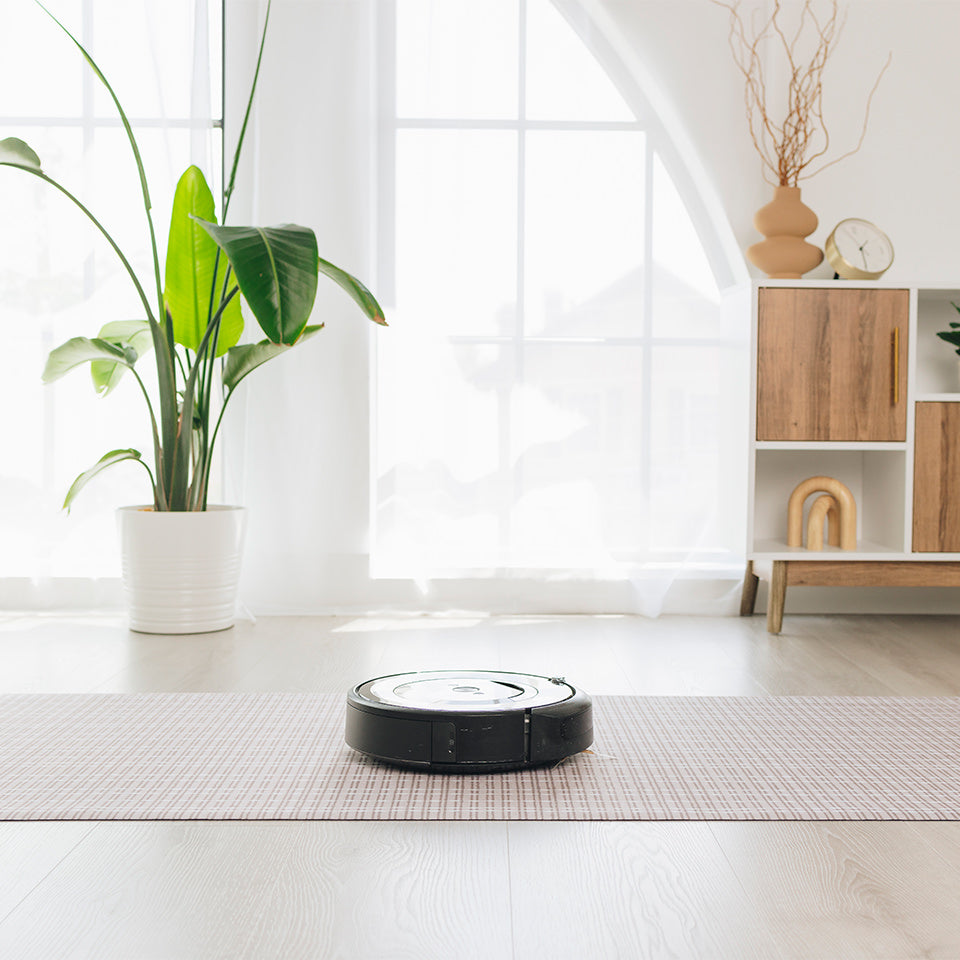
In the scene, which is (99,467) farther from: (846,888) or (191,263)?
(846,888)

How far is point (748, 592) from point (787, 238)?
0.97 meters

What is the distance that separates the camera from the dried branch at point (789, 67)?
→ 3.00 m

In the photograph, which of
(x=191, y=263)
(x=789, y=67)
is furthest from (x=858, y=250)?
(x=191, y=263)

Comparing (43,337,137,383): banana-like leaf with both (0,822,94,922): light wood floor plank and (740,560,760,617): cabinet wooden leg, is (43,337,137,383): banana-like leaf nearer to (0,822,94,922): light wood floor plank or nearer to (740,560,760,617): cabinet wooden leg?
(0,822,94,922): light wood floor plank

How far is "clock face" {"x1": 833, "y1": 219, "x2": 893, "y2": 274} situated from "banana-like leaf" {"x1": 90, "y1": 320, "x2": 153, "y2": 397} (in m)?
1.85

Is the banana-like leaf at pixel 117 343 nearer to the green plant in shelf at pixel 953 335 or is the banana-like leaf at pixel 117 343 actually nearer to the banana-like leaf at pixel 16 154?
the banana-like leaf at pixel 16 154

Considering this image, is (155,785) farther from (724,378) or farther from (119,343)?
(724,378)

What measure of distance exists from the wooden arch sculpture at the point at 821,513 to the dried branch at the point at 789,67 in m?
0.87

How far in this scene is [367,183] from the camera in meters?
2.96

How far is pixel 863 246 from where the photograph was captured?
2.87 meters

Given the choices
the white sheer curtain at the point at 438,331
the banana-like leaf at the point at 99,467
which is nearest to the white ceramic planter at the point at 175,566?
the banana-like leaf at the point at 99,467

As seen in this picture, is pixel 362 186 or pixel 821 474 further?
pixel 821 474

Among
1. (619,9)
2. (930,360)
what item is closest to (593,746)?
(930,360)

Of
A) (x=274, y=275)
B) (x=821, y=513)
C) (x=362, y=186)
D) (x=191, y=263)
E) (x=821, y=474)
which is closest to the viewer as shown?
(x=274, y=275)
